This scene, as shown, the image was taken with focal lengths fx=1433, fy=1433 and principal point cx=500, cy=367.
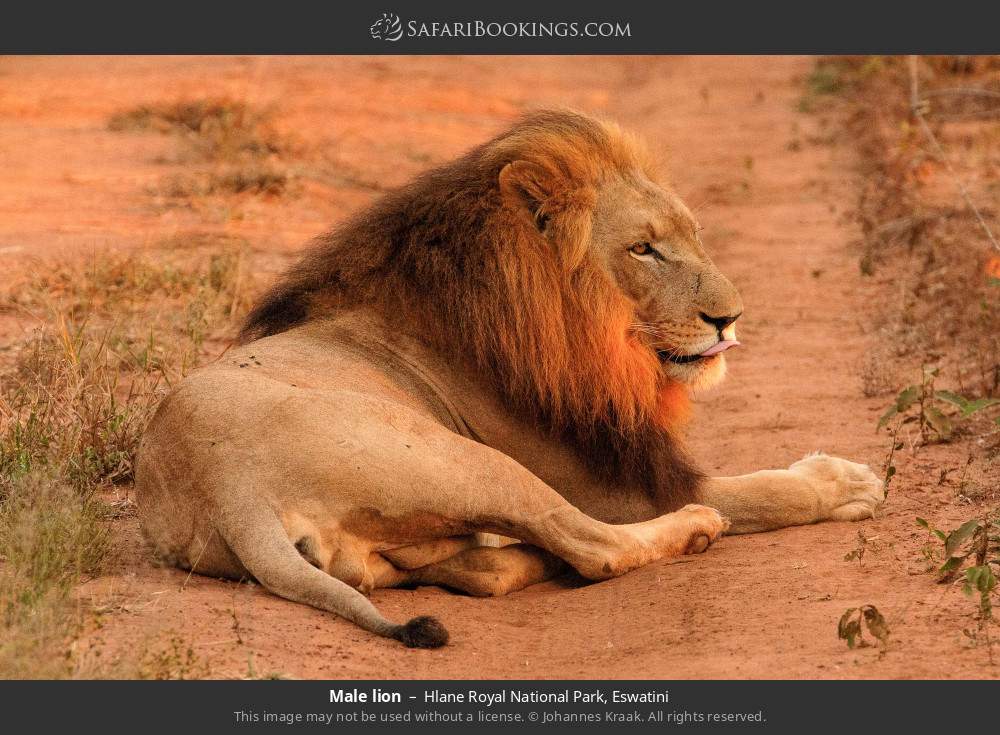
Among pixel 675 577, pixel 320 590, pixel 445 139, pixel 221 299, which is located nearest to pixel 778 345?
pixel 221 299

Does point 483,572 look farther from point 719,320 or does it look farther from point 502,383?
point 719,320

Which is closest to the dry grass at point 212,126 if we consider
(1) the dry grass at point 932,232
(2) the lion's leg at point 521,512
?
(1) the dry grass at point 932,232

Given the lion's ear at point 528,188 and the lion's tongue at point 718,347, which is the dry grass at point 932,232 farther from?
the lion's ear at point 528,188

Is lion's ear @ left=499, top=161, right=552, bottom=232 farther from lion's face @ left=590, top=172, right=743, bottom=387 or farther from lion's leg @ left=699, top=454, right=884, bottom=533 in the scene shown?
lion's leg @ left=699, top=454, right=884, bottom=533

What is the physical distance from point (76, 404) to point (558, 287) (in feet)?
7.24

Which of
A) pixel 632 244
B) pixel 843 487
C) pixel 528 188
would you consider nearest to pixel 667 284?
pixel 632 244

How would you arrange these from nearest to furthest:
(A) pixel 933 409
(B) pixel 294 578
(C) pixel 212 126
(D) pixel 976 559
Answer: (B) pixel 294 578, (D) pixel 976 559, (A) pixel 933 409, (C) pixel 212 126

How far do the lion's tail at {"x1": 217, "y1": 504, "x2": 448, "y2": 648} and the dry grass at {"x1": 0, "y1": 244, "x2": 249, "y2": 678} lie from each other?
498 mm

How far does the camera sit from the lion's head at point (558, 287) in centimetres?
514

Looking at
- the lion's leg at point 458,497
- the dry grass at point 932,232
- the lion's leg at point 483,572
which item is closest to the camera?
the lion's leg at point 458,497

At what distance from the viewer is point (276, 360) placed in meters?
4.92

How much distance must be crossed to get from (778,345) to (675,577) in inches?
151

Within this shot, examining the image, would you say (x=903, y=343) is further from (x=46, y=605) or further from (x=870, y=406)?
(x=46, y=605)

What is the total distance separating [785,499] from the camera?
213 inches
